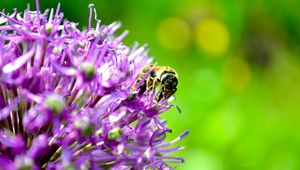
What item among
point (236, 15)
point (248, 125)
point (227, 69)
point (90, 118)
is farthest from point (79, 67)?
point (236, 15)

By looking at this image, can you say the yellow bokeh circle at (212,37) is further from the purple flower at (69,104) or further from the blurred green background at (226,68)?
the purple flower at (69,104)

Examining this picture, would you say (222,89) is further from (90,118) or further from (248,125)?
(90,118)

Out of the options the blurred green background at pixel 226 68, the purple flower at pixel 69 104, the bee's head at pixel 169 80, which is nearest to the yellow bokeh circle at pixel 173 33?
the blurred green background at pixel 226 68

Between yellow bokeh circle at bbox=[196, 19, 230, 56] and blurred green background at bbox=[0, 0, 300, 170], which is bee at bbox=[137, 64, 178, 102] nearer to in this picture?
blurred green background at bbox=[0, 0, 300, 170]

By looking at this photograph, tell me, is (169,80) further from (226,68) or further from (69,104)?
(226,68)

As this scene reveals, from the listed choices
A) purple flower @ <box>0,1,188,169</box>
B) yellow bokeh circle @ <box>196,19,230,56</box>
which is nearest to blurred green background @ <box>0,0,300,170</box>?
yellow bokeh circle @ <box>196,19,230,56</box>

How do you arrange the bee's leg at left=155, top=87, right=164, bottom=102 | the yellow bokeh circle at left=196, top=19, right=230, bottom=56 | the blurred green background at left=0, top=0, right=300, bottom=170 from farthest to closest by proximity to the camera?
the yellow bokeh circle at left=196, top=19, right=230, bottom=56, the blurred green background at left=0, top=0, right=300, bottom=170, the bee's leg at left=155, top=87, right=164, bottom=102
